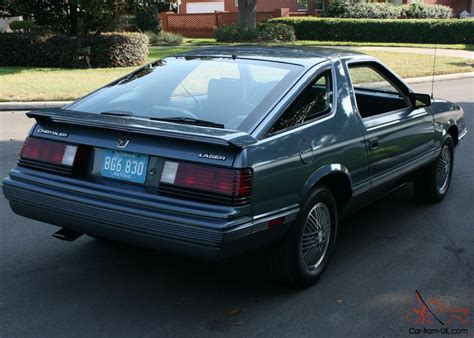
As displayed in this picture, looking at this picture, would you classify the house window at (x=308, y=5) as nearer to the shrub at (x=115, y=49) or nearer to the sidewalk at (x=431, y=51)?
the sidewalk at (x=431, y=51)

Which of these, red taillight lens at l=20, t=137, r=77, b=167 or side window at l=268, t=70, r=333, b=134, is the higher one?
side window at l=268, t=70, r=333, b=134

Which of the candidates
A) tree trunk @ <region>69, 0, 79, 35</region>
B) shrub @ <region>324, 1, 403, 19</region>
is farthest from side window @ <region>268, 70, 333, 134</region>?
shrub @ <region>324, 1, 403, 19</region>

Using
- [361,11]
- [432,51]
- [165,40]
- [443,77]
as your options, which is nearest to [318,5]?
[361,11]

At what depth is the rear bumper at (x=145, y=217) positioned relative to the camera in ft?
11.6

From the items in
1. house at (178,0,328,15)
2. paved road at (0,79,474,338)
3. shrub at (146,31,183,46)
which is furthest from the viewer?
house at (178,0,328,15)

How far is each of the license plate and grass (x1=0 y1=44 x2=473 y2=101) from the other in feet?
32.9

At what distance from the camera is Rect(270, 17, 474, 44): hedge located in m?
30.8

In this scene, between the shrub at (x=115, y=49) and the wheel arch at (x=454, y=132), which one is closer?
the wheel arch at (x=454, y=132)

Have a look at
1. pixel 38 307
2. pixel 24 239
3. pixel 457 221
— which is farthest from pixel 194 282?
pixel 457 221

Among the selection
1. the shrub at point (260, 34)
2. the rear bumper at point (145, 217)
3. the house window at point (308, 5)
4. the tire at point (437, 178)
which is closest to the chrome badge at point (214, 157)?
the rear bumper at point (145, 217)

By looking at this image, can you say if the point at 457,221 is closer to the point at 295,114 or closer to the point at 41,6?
the point at 295,114

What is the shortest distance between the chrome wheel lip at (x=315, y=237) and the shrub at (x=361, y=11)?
1303 inches

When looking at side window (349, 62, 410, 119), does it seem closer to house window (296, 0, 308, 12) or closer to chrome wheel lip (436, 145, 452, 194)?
chrome wheel lip (436, 145, 452, 194)

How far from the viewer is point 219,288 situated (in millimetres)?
4336
